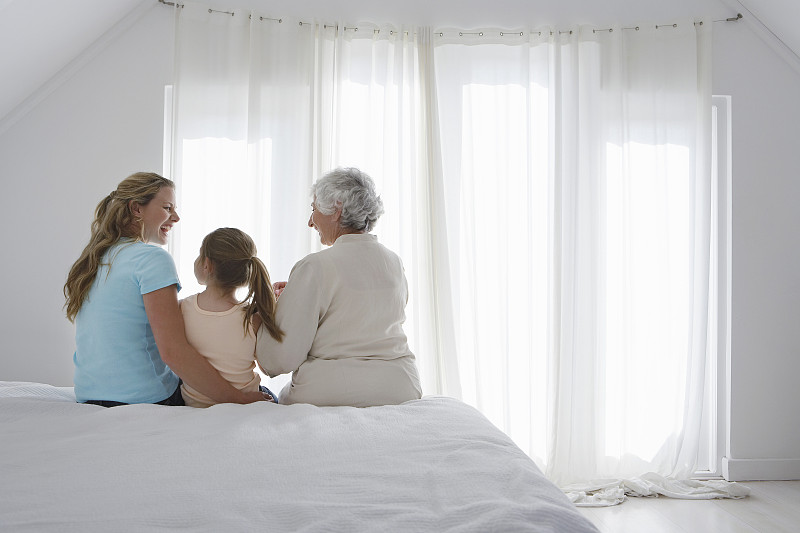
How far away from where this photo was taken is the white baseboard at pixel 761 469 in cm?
349

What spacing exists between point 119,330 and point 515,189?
232 centimetres

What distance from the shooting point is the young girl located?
1.92 m

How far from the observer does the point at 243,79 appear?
133 inches

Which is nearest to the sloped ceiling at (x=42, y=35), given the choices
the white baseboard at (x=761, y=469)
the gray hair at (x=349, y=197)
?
the gray hair at (x=349, y=197)

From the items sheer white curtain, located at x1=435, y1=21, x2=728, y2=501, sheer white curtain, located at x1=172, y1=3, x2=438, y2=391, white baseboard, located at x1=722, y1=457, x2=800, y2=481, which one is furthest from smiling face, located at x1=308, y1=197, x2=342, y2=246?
white baseboard, located at x1=722, y1=457, x2=800, y2=481

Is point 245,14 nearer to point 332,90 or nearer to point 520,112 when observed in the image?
point 332,90

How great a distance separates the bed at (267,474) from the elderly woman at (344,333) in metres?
0.32

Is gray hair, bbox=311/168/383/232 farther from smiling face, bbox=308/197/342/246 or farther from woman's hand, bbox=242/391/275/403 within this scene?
woman's hand, bbox=242/391/275/403

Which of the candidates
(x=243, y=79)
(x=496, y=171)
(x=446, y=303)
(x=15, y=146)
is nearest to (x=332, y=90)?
(x=243, y=79)

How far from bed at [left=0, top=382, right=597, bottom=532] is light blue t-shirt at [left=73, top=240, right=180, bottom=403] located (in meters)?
0.24

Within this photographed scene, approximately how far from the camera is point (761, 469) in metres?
3.50

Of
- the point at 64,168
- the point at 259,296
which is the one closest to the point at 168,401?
the point at 259,296

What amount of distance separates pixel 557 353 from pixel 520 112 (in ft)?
4.33

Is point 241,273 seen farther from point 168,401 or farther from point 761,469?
point 761,469
